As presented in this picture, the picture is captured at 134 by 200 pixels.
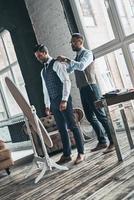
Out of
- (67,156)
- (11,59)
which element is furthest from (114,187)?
(11,59)

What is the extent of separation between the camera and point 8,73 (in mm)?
8000

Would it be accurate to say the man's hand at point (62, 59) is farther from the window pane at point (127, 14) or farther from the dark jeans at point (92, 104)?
the window pane at point (127, 14)

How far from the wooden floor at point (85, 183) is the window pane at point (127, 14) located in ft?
6.92

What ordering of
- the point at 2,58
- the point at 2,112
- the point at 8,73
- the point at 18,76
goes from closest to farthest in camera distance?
the point at 18,76, the point at 8,73, the point at 2,58, the point at 2,112

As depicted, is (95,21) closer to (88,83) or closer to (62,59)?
(88,83)

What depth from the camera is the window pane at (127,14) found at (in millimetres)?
5398

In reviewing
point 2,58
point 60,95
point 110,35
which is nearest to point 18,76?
point 2,58

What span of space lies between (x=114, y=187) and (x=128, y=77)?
3.30m

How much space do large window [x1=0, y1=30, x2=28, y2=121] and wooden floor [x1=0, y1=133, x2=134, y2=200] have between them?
3.73 metres

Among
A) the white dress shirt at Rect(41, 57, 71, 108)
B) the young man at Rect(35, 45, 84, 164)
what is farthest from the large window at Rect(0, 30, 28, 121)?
the white dress shirt at Rect(41, 57, 71, 108)

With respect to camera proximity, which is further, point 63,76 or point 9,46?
point 9,46

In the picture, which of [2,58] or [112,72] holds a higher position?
[2,58]

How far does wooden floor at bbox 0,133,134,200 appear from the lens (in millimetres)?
2607

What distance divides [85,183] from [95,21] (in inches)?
155
